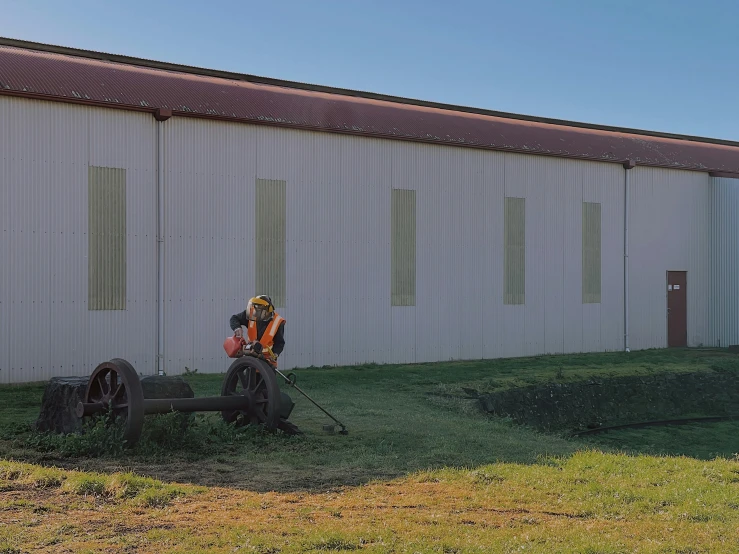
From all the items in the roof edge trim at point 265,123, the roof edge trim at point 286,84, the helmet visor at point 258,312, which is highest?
the roof edge trim at point 286,84

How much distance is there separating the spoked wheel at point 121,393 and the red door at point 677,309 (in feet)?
75.2

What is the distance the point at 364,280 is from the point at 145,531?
16.2 metres

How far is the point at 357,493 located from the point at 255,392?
10.8 feet

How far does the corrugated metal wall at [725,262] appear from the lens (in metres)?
31.2

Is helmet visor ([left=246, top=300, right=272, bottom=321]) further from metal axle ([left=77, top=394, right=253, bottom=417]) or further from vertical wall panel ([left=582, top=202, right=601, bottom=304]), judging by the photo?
vertical wall panel ([left=582, top=202, right=601, bottom=304])

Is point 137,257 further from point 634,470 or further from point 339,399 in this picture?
point 634,470

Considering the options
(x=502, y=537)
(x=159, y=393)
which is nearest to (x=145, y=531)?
(x=502, y=537)

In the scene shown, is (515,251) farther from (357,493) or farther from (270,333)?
(357,493)

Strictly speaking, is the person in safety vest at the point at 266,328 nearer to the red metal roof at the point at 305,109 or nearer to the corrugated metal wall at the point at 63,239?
the corrugated metal wall at the point at 63,239

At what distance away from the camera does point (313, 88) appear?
82.7 ft

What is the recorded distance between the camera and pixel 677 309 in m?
30.3

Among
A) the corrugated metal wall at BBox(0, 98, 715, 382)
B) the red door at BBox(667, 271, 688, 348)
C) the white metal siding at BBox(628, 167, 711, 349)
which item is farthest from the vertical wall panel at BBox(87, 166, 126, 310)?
the red door at BBox(667, 271, 688, 348)

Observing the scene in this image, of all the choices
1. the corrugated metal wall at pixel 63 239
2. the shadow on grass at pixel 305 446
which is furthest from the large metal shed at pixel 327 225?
the shadow on grass at pixel 305 446

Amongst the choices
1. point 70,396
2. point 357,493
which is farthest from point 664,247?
point 357,493
